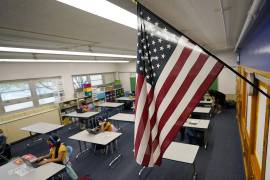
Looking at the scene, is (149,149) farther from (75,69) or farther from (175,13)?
(75,69)

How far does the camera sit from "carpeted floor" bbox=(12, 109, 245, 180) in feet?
13.2

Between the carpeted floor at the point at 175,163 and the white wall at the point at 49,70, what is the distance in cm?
322

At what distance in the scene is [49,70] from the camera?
853cm

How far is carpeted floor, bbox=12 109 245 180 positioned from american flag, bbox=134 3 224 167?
2.94 m

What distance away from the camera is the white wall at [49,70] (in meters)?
7.00

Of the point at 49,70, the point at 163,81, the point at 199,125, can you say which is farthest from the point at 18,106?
the point at 163,81

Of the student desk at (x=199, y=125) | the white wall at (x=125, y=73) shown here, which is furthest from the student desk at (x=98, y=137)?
the white wall at (x=125, y=73)

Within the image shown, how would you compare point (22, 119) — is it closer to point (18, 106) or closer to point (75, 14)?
point (18, 106)

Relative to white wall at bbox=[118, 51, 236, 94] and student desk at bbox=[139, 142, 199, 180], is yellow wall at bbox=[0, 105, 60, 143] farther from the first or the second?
white wall at bbox=[118, 51, 236, 94]

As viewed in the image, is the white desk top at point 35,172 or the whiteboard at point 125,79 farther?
the whiteboard at point 125,79

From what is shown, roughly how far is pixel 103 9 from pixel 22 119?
734 centimetres

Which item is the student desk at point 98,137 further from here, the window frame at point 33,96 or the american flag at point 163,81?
the window frame at point 33,96

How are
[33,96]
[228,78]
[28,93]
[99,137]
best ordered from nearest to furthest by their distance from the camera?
[99,137] → [28,93] → [33,96] → [228,78]

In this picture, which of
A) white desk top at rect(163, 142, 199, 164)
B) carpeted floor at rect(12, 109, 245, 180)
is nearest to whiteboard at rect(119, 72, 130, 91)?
carpeted floor at rect(12, 109, 245, 180)
